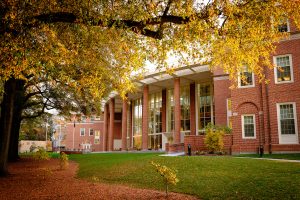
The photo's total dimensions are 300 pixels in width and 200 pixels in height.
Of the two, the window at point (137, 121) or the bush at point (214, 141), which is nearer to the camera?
the bush at point (214, 141)

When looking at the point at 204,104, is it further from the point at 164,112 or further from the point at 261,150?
the point at 261,150

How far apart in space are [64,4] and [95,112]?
1541cm

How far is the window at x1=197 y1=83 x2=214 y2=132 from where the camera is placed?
3847cm

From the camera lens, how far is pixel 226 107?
3206cm

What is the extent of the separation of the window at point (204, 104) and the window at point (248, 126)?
588 inches

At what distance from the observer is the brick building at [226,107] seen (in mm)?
21172

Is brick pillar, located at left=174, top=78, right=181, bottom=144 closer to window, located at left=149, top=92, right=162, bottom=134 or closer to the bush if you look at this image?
window, located at left=149, top=92, right=162, bottom=134

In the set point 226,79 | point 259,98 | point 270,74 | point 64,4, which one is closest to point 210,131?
point 259,98

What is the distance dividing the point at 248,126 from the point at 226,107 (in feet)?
30.9

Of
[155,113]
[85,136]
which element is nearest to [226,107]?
[155,113]

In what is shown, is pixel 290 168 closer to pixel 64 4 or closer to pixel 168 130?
pixel 64 4

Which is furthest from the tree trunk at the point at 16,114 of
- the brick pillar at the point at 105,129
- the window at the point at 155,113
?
the brick pillar at the point at 105,129

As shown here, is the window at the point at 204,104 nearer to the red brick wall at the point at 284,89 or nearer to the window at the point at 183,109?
the window at the point at 183,109

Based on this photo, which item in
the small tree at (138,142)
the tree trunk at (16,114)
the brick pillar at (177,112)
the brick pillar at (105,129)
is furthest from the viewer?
the brick pillar at (105,129)
